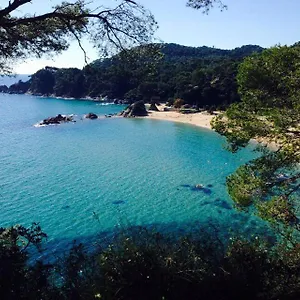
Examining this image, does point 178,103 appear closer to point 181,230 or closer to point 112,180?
point 112,180

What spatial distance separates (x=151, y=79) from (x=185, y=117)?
168ft

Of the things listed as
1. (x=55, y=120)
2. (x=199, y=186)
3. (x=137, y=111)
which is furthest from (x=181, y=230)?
(x=137, y=111)

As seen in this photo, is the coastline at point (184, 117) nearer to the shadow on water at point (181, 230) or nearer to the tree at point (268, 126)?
the shadow on water at point (181, 230)

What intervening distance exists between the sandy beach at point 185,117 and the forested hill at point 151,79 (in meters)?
5.52

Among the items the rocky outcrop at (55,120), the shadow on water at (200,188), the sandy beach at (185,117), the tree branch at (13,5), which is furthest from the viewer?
the rocky outcrop at (55,120)

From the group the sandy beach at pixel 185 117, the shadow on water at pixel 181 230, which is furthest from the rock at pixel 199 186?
the sandy beach at pixel 185 117

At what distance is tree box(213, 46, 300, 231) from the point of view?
30.5ft

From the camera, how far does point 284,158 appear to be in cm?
944

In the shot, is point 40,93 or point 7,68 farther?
point 40,93

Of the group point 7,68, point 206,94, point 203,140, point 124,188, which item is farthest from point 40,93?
point 7,68

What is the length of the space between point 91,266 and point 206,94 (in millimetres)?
60795

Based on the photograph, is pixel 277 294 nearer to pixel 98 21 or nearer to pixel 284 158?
pixel 284 158

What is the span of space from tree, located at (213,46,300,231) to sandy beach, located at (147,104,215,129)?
4068cm

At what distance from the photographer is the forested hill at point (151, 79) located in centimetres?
813
